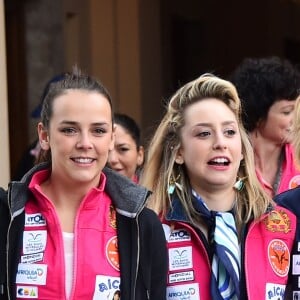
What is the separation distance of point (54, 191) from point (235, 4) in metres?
9.04

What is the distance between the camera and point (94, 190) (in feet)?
11.1

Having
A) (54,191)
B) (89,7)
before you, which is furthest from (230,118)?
(89,7)

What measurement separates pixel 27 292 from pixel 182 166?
3.01ft

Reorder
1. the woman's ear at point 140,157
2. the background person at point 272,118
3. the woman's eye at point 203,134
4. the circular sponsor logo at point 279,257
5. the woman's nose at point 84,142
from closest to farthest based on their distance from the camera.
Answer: the woman's nose at point 84,142 < the circular sponsor logo at point 279,257 < the woman's eye at point 203,134 < the background person at point 272,118 < the woman's ear at point 140,157

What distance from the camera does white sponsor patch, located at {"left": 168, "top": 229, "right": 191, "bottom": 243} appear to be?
3.56 metres

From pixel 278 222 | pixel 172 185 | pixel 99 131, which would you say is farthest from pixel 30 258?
pixel 278 222

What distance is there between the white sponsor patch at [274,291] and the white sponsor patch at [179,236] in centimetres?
36

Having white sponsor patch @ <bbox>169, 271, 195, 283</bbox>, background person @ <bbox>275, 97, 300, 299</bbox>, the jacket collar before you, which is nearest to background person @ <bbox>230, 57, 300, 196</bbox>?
background person @ <bbox>275, 97, 300, 299</bbox>

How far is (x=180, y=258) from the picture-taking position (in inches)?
139

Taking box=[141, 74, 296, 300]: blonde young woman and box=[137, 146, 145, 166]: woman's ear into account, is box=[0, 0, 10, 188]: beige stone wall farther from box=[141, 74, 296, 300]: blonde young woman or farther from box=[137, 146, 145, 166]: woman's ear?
box=[141, 74, 296, 300]: blonde young woman

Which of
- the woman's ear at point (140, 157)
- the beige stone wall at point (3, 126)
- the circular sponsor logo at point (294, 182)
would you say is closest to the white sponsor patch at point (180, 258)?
the circular sponsor logo at point (294, 182)

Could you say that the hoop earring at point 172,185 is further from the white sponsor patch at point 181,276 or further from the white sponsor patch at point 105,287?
the white sponsor patch at point 105,287

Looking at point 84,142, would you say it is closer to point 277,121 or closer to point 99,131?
point 99,131

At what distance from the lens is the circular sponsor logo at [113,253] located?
3.27m
